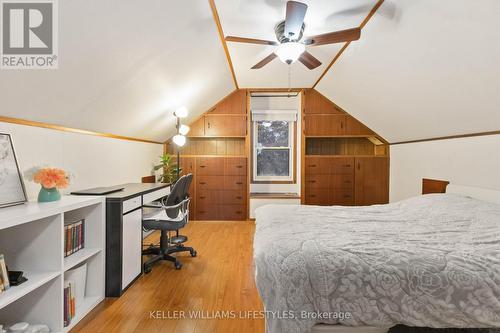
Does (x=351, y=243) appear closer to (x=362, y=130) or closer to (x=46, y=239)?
(x=46, y=239)

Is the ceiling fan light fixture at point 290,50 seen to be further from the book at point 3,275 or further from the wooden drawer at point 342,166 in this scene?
the wooden drawer at point 342,166

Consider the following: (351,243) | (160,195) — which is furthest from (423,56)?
(160,195)

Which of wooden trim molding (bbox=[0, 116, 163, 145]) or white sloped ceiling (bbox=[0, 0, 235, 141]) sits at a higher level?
white sloped ceiling (bbox=[0, 0, 235, 141])

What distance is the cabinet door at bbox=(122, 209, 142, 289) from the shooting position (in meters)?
2.14

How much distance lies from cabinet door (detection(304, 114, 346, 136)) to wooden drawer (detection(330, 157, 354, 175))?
51 centimetres

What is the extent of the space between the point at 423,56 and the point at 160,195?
3.06 m

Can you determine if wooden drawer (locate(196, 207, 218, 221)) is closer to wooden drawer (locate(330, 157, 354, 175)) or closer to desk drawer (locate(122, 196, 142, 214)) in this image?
desk drawer (locate(122, 196, 142, 214))

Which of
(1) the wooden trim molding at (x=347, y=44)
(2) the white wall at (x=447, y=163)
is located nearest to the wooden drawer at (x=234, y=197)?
(1) the wooden trim molding at (x=347, y=44)

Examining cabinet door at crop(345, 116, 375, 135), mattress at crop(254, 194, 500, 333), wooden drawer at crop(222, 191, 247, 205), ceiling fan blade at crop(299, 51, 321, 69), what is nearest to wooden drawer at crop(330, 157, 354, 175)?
cabinet door at crop(345, 116, 375, 135)

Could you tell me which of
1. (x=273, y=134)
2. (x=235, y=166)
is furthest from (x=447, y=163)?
(x=235, y=166)

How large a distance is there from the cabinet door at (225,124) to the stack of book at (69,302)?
3.27 metres

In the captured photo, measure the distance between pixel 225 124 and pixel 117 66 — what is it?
8.85 feet

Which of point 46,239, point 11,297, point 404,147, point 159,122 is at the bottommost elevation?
point 11,297

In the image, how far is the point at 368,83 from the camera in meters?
3.28
